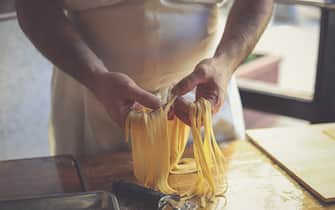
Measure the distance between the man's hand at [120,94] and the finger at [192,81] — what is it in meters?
0.04

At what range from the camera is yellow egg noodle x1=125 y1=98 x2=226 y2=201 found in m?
0.88

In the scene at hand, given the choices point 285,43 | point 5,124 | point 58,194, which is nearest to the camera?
point 58,194

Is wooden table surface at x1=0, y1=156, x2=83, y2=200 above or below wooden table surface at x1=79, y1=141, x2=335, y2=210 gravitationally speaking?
above

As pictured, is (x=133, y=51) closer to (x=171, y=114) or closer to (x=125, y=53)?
(x=125, y=53)

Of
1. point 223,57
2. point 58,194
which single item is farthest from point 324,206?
point 58,194

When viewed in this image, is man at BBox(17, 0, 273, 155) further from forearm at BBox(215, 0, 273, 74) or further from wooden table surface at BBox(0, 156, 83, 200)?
wooden table surface at BBox(0, 156, 83, 200)

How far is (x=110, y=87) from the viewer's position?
0.88 meters

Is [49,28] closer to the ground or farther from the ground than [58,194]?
farther from the ground

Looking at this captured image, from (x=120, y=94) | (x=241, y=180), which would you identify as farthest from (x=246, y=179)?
(x=120, y=94)

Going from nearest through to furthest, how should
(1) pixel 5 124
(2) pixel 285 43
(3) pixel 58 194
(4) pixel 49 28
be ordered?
(3) pixel 58 194 → (4) pixel 49 28 → (1) pixel 5 124 → (2) pixel 285 43

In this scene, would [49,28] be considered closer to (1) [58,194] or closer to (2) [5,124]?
(1) [58,194]

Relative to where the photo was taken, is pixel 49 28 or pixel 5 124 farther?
pixel 5 124

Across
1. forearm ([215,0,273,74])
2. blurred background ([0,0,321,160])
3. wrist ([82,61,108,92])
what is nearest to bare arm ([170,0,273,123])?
forearm ([215,0,273,74])

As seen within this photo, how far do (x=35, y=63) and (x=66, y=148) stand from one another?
852 millimetres
